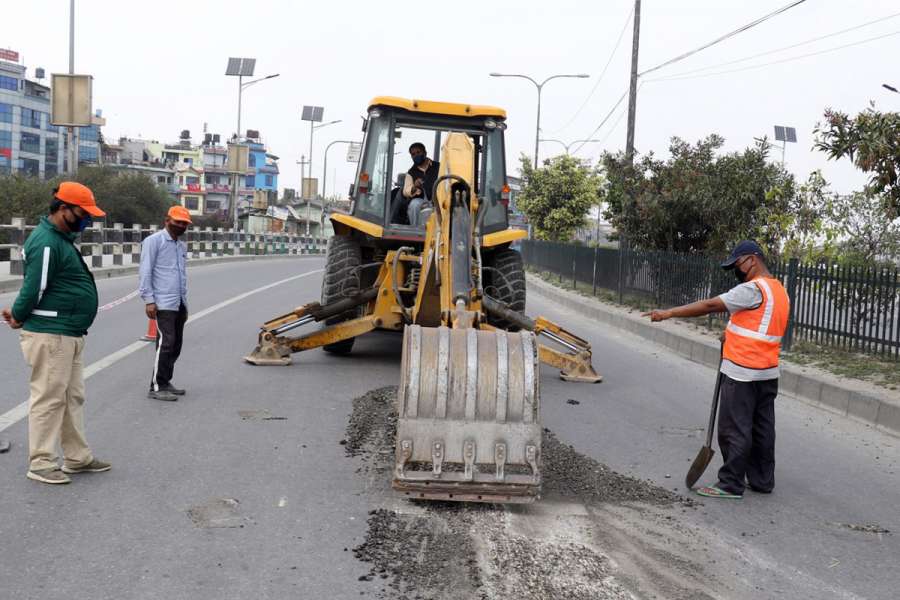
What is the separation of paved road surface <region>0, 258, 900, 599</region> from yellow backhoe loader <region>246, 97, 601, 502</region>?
0.33 metres

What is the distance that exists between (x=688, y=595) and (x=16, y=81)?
88682 millimetres

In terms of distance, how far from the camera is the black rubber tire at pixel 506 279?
10.8 metres

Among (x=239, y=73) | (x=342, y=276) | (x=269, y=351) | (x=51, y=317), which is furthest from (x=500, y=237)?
(x=239, y=73)

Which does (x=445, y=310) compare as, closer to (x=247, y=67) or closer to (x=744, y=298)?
(x=744, y=298)

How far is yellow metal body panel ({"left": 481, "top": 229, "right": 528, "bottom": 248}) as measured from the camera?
10.8 metres

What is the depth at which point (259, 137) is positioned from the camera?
12862cm

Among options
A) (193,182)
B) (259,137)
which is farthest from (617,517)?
(259,137)

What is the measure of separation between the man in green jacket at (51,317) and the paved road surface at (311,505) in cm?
33

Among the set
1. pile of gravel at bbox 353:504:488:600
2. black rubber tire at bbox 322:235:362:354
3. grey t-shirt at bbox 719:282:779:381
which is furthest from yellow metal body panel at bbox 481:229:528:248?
pile of gravel at bbox 353:504:488:600

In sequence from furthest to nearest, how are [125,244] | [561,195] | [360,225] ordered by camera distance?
[561,195] < [125,244] < [360,225]

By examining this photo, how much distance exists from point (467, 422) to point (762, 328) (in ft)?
6.96

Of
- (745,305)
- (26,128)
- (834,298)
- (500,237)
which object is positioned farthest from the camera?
(26,128)

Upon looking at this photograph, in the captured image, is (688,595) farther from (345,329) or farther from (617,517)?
(345,329)

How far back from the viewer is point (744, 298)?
20.7 ft
